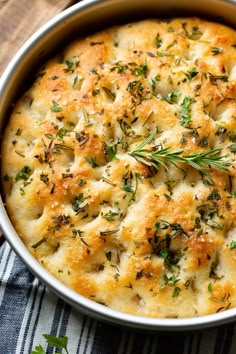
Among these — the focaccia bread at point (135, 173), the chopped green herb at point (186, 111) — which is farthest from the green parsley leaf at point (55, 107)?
the chopped green herb at point (186, 111)

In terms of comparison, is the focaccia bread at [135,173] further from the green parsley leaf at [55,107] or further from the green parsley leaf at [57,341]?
the green parsley leaf at [57,341]

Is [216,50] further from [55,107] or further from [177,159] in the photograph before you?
[55,107]

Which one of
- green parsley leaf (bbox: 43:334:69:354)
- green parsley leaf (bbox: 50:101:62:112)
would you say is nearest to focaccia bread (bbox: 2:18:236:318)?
green parsley leaf (bbox: 50:101:62:112)

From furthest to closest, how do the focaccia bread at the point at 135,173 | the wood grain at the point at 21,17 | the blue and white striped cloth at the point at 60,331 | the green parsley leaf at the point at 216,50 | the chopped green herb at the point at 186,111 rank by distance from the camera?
the wood grain at the point at 21,17
the blue and white striped cloth at the point at 60,331
the green parsley leaf at the point at 216,50
the chopped green herb at the point at 186,111
the focaccia bread at the point at 135,173

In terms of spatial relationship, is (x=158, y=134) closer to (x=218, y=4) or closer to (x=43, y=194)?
(x=43, y=194)

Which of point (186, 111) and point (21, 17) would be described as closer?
point (186, 111)

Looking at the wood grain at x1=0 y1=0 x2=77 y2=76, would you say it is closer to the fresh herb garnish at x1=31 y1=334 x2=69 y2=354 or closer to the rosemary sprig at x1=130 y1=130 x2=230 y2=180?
the rosemary sprig at x1=130 y1=130 x2=230 y2=180

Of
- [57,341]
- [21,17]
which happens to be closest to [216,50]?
[21,17]

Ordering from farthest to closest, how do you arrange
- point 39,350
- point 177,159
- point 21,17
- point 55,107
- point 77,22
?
point 21,17
point 77,22
point 39,350
point 55,107
point 177,159
